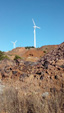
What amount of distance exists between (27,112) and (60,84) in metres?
1.61

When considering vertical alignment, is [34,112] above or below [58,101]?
below

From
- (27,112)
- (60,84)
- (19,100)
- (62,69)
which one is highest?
(62,69)

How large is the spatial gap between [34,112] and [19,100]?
599 millimetres

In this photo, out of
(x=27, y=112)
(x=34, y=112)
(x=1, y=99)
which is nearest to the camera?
(x=34, y=112)

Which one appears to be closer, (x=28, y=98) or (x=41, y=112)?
(x=41, y=112)

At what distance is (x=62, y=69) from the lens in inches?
241

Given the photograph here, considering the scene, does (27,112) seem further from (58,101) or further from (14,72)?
(14,72)

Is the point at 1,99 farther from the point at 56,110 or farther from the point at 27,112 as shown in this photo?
the point at 56,110

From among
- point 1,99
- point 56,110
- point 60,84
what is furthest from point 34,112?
point 60,84

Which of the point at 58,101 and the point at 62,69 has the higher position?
the point at 62,69

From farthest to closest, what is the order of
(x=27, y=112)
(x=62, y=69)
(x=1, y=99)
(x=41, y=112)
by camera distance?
1. (x=62, y=69)
2. (x=1, y=99)
3. (x=27, y=112)
4. (x=41, y=112)

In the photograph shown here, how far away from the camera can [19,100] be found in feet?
11.9

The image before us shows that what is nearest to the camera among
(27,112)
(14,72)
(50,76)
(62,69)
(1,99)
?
(27,112)

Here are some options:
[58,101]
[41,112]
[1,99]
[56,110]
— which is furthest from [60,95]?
[1,99]
